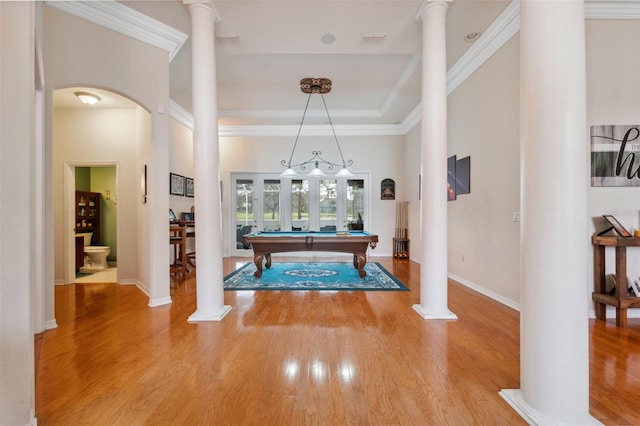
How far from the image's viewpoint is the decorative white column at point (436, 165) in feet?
10.7

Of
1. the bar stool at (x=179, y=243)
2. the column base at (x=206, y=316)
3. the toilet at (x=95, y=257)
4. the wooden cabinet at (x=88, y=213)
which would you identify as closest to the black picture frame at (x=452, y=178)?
the column base at (x=206, y=316)

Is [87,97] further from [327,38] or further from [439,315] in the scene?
[439,315]

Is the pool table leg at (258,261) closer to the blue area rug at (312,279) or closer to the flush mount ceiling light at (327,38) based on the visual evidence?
the blue area rug at (312,279)

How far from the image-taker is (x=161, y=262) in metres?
3.79

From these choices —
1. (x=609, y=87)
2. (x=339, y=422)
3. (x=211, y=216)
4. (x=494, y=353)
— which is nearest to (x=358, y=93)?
(x=609, y=87)

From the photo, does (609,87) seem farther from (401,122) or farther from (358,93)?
(401,122)

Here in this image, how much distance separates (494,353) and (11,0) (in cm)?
377

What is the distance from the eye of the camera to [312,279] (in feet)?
16.4

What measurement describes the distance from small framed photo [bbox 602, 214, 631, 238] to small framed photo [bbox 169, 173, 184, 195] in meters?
6.69

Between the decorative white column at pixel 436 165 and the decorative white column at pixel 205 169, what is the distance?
93.6 inches

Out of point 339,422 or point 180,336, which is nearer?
point 339,422

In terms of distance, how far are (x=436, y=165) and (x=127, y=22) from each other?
3.98 m

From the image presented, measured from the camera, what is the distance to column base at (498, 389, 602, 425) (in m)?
1.54

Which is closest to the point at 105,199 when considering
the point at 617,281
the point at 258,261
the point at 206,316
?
the point at 258,261
